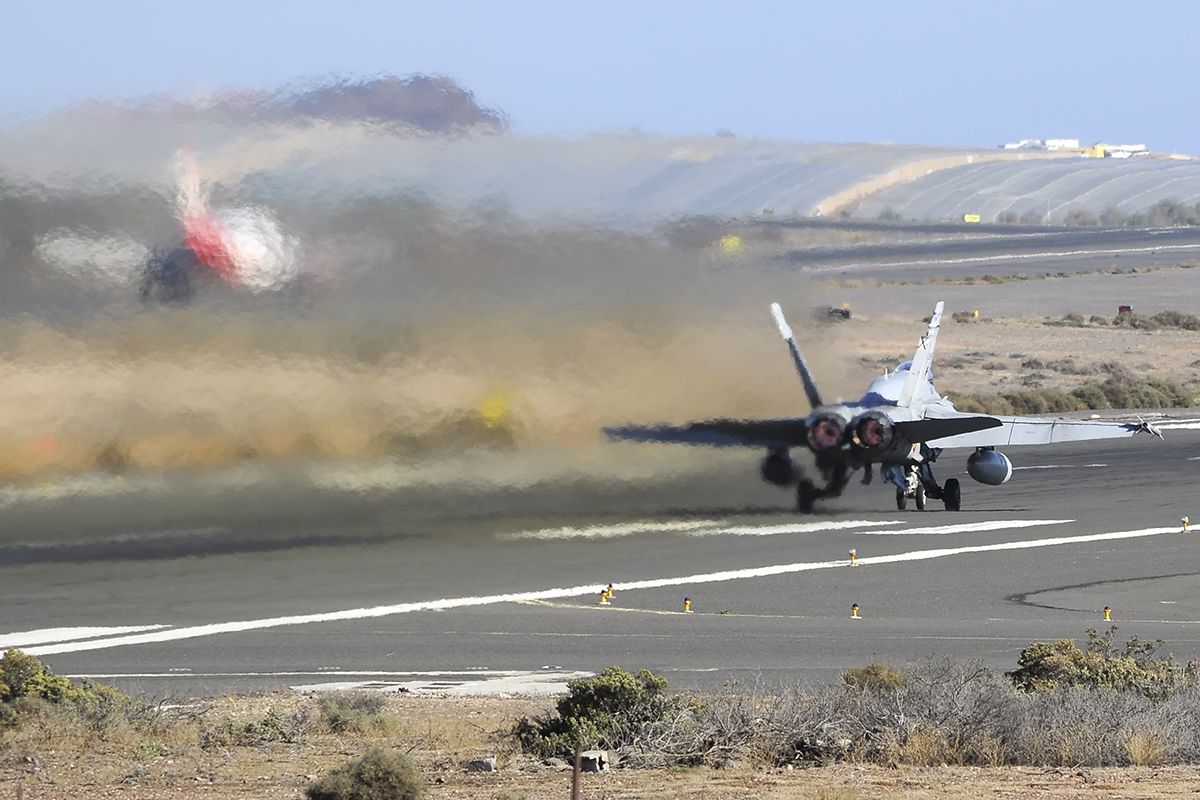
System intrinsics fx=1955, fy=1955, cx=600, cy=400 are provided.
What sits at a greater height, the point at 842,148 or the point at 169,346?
the point at 842,148

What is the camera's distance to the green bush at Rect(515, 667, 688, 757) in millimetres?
22766

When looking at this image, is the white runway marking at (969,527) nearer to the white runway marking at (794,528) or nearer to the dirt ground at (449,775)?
the white runway marking at (794,528)

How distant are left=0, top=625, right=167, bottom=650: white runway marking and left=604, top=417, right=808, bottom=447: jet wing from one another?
13896mm

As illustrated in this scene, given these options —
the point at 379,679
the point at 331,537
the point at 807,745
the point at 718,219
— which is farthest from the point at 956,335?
the point at 807,745

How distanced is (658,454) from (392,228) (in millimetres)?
10860

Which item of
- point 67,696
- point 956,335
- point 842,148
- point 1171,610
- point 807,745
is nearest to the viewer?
point 807,745

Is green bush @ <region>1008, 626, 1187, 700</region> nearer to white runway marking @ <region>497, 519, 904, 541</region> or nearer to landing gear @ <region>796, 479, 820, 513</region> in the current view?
white runway marking @ <region>497, 519, 904, 541</region>

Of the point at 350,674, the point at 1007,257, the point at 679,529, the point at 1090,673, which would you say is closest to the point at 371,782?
the point at 1090,673

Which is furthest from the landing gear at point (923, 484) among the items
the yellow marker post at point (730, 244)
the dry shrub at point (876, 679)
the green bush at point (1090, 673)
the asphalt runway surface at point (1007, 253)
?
the asphalt runway surface at point (1007, 253)

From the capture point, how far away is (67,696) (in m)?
25.7

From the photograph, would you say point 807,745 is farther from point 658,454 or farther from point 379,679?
point 658,454

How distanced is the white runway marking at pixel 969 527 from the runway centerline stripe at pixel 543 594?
6.51 feet

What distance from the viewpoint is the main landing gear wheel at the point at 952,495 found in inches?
1996

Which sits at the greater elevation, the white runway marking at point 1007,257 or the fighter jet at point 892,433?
the white runway marking at point 1007,257
